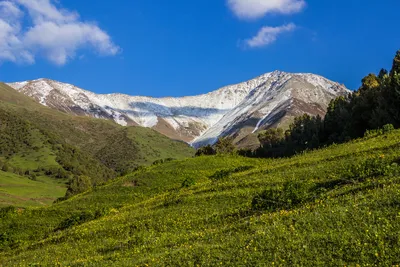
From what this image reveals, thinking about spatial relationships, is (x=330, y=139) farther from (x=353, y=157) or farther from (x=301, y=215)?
(x=301, y=215)

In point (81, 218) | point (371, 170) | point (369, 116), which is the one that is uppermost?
point (369, 116)

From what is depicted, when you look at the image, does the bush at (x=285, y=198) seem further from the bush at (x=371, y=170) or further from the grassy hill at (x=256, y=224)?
the bush at (x=371, y=170)

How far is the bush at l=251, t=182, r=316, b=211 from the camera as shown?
21.8 m

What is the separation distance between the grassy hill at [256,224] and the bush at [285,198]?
5cm

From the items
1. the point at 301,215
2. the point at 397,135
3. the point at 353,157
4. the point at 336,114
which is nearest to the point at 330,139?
the point at 336,114

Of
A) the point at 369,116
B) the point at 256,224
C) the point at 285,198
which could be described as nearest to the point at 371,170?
the point at 285,198

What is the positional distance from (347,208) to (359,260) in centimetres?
399

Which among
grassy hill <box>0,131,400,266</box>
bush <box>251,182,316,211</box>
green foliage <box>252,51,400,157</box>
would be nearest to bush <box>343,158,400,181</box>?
grassy hill <box>0,131,400,266</box>

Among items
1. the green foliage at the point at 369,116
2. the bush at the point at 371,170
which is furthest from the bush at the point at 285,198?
the green foliage at the point at 369,116

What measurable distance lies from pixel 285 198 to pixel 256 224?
3663 millimetres

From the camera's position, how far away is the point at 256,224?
63.0 feet

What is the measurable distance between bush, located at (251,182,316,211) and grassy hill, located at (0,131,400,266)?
0.05 meters

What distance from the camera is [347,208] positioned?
1672 cm

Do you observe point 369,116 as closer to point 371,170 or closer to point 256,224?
point 371,170
